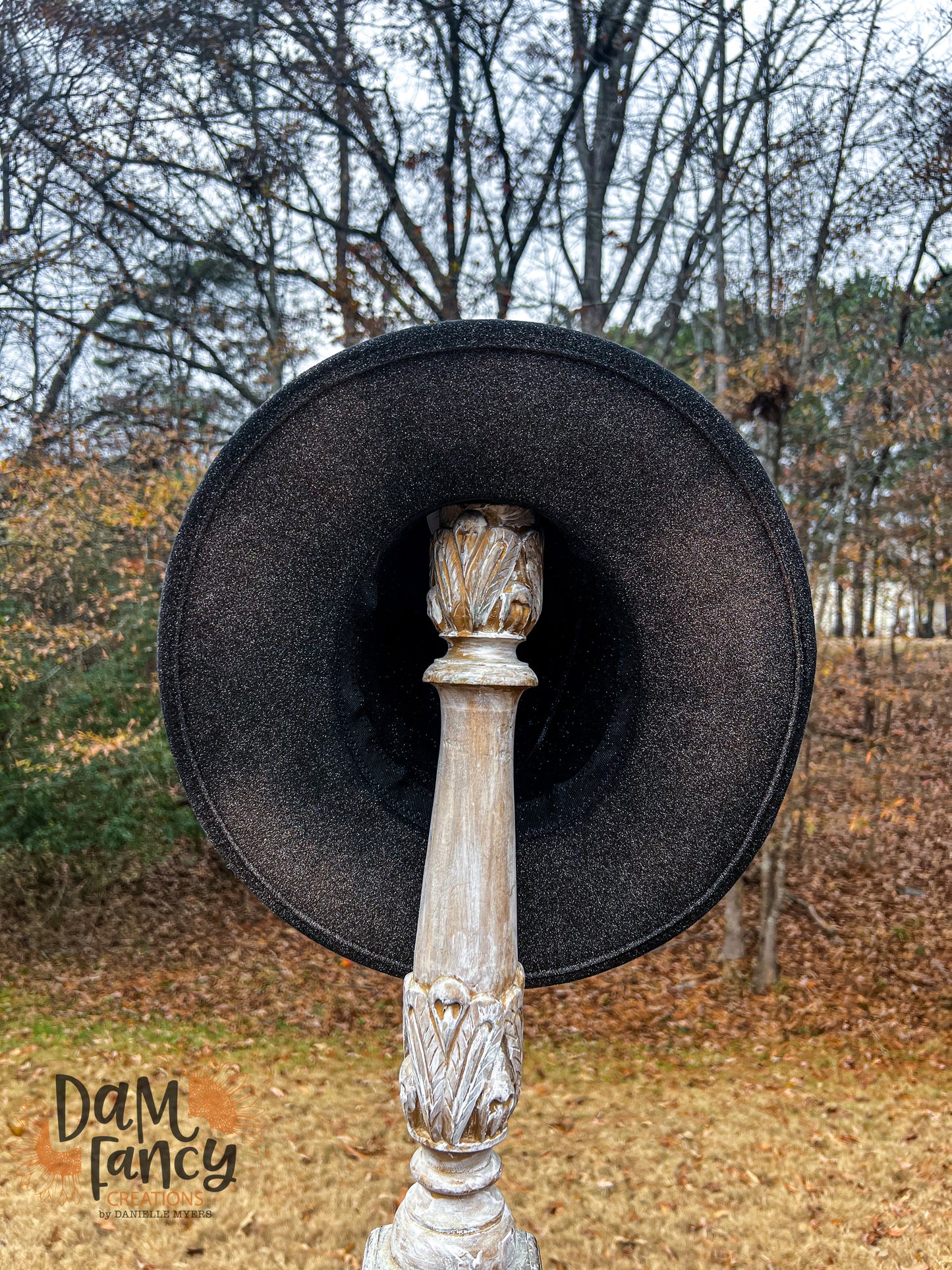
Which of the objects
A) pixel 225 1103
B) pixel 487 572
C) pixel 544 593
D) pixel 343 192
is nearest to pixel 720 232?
pixel 343 192

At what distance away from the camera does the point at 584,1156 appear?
183 inches

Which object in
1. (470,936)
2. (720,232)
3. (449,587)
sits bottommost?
(470,936)

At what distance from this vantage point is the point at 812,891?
8391 millimetres

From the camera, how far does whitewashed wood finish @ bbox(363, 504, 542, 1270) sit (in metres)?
1.34

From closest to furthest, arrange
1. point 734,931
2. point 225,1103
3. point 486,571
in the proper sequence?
point 486,571 < point 225,1103 < point 734,931

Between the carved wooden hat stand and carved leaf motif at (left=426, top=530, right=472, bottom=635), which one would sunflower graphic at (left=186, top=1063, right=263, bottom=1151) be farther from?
carved leaf motif at (left=426, top=530, right=472, bottom=635)

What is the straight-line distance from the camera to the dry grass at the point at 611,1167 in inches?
149

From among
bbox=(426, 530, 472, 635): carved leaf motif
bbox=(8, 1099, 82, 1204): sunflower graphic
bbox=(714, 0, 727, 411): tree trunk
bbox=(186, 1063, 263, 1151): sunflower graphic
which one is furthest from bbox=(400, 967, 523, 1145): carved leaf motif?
bbox=(714, 0, 727, 411): tree trunk

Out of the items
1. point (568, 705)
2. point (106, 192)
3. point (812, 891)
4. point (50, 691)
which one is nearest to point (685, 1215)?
point (568, 705)

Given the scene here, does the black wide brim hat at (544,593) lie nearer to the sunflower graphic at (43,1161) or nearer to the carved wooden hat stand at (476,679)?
the carved wooden hat stand at (476,679)

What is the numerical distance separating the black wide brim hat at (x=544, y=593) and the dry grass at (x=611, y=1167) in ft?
10.2

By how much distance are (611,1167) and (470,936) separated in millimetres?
3966

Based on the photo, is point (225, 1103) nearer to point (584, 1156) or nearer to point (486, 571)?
point (584, 1156)

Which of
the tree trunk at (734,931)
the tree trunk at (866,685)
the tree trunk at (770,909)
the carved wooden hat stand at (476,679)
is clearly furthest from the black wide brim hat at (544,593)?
Result: the tree trunk at (866,685)
